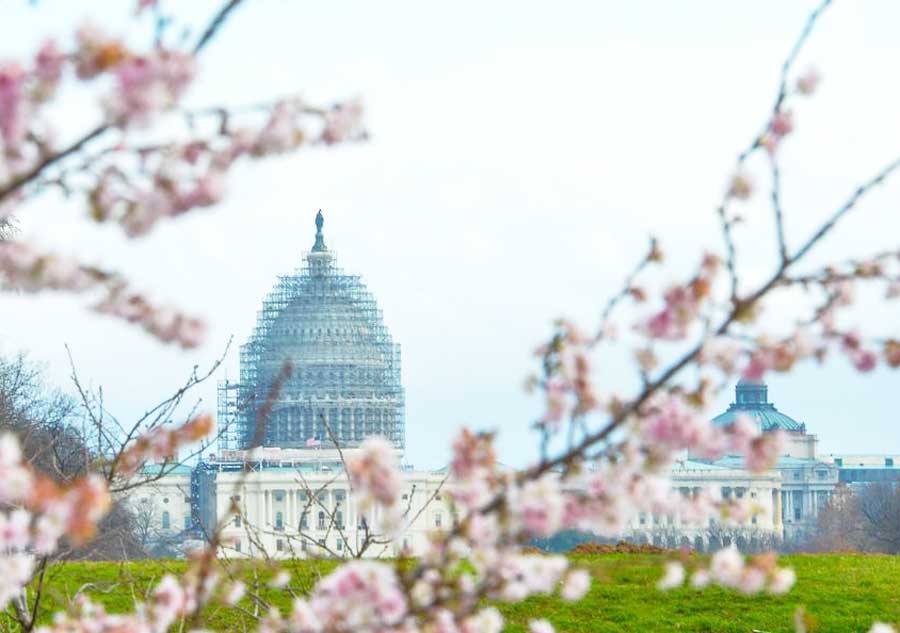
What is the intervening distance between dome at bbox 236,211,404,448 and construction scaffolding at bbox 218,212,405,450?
0.05 meters

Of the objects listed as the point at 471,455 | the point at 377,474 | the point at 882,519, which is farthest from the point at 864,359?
the point at 882,519

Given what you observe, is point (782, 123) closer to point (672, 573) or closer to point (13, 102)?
point (672, 573)

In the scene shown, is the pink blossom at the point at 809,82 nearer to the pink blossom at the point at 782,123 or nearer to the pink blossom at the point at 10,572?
the pink blossom at the point at 782,123

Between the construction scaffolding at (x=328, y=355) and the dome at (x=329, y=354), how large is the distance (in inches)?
2.0

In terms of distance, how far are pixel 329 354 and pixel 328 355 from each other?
0.08 meters

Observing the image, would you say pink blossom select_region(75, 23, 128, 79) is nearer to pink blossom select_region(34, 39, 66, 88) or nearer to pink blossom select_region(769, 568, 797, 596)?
pink blossom select_region(34, 39, 66, 88)

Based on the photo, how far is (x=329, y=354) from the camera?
96938 mm

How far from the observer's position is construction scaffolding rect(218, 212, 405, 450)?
93938 millimetres

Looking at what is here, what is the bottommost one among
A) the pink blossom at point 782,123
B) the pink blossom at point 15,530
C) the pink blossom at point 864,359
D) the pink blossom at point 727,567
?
the pink blossom at point 727,567

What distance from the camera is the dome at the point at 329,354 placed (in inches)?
3711

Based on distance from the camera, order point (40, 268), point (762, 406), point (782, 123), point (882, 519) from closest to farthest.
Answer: point (40, 268) → point (782, 123) → point (882, 519) → point (762, 406)

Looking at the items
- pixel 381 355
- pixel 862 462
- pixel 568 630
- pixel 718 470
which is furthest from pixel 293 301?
pixel 568 630

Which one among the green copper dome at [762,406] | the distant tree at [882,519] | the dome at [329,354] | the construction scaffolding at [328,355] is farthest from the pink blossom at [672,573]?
the green copper dome at [762,406]

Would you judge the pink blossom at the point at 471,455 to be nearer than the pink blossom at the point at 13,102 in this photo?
No
